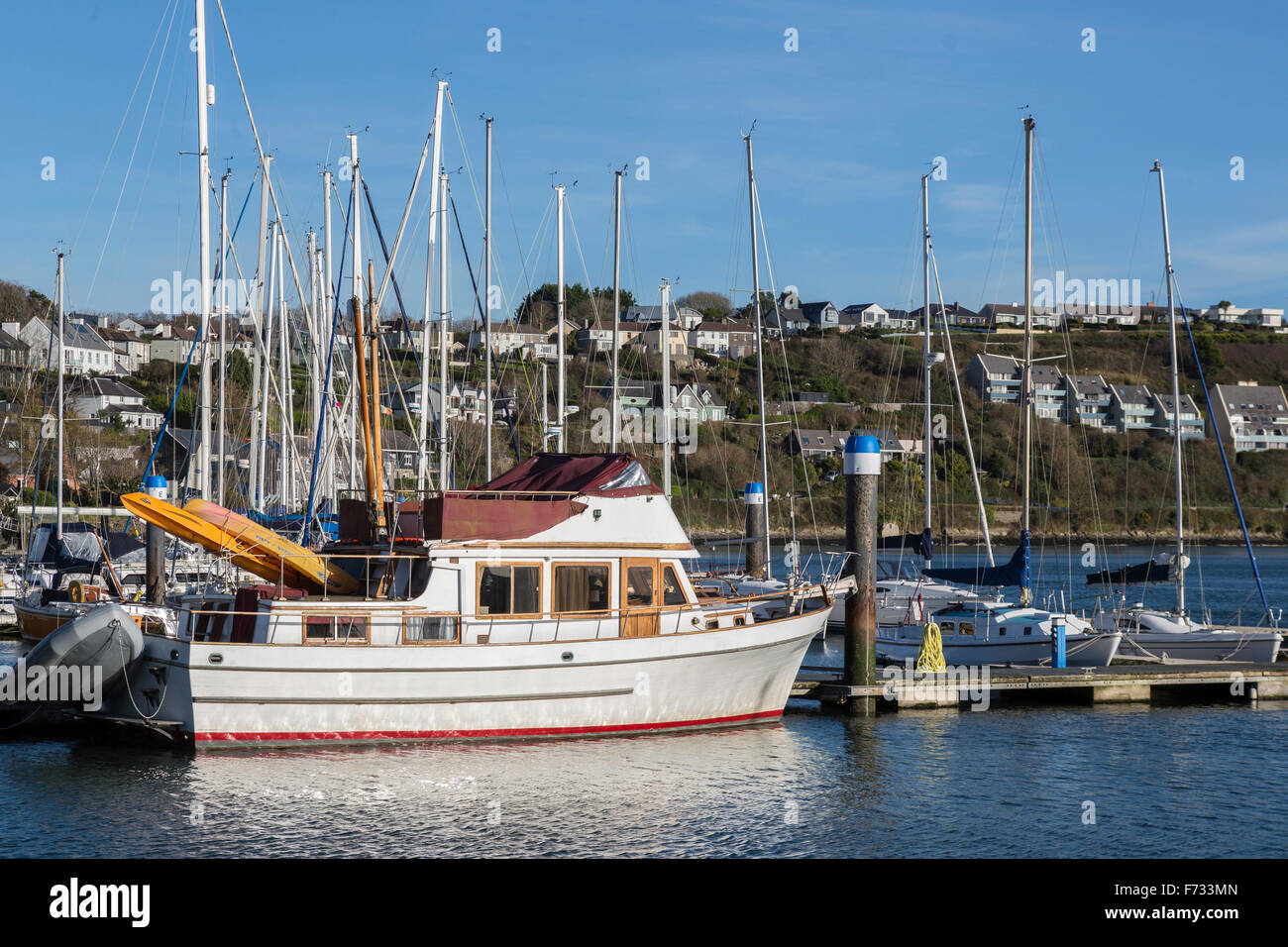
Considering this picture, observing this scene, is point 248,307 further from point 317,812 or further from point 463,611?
point 317,812

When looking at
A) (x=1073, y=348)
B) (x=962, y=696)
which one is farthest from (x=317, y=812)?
(x=1073, y=348)

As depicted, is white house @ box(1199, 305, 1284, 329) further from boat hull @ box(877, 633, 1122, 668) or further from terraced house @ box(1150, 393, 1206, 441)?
boat hull @ box(877, 633, 1122, 668)

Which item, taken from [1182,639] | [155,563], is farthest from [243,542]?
[1182,639]

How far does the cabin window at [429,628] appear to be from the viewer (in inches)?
747

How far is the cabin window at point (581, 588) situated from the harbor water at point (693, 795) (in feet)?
6.96

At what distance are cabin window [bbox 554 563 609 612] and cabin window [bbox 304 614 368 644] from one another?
3.03m

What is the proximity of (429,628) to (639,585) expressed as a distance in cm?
348

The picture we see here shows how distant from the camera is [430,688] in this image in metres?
18.9

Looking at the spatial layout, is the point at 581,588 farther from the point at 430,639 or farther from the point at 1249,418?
the point at 1249,418

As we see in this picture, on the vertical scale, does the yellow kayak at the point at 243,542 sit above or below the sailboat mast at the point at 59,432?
below

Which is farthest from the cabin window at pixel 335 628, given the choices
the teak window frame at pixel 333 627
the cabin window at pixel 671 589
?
the cabin window at pixel 671 589

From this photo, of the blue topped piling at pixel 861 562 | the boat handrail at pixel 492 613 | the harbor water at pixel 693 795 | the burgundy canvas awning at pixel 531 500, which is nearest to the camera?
the harbor water at pixel 693 795

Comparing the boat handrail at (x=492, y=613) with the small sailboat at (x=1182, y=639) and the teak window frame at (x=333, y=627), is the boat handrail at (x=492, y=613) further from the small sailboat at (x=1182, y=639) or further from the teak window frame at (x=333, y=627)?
the small sailboat at (x=1182, y=639)
